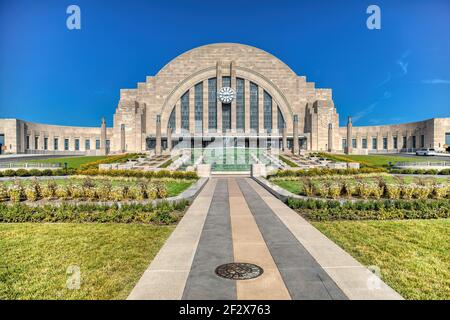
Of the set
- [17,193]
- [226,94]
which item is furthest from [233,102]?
[17,193]

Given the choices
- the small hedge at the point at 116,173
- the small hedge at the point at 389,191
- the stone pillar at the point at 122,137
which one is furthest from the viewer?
the stone pillar at the point at 122,137

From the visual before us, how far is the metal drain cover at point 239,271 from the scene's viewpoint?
556 cm

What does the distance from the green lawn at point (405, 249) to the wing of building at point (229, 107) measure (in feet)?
181

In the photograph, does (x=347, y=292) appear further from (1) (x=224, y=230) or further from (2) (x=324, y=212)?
(2) (x=324, y=212)

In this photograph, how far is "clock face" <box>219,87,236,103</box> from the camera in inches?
2603

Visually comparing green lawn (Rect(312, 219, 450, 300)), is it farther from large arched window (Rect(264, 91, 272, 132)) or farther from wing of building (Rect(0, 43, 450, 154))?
large arched window (Rect(264, 91, 272, 132))

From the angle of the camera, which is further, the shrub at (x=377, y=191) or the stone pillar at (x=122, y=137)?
the stone pillar at (x=122, y=137)

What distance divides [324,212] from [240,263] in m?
6.17

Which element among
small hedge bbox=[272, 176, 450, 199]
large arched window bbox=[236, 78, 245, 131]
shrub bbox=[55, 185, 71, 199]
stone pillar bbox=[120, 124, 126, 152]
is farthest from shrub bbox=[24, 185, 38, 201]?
large arched window bbox=[236, 78, 245, 131]

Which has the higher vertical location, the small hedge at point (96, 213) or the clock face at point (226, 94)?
the clock face at point (226, 94)

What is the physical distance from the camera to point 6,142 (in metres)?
63.0

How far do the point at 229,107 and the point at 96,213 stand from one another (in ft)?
190

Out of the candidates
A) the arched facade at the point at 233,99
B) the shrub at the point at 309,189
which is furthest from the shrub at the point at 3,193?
the arched facade at the point at 233,99

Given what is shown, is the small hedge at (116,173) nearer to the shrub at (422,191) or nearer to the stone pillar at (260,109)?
the shrub at (422,191)
